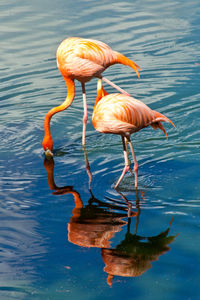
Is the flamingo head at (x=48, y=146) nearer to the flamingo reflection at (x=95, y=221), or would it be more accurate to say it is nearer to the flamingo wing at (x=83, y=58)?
the flamingo wing at (x=83, y=58)

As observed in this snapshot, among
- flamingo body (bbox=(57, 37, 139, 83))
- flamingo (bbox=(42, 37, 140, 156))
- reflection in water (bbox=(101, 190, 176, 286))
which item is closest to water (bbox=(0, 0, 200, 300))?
reflection in water (bbox=(101, 190, 176, 286))

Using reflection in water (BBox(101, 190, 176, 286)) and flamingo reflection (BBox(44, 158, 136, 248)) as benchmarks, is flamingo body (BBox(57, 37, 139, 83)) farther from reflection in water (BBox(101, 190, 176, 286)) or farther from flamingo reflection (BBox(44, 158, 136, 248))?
reflection in water (BBox(101, 190, 176, 286))

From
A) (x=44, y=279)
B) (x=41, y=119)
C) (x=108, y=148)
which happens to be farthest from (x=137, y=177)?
(x=41, y=119)

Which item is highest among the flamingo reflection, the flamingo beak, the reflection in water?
the reflection in water

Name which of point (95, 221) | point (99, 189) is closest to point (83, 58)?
point (99, 189)

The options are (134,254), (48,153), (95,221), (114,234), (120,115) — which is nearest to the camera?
(134,254)

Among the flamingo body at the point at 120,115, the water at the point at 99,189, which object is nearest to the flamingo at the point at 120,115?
the flamingo body at the point at 120,115

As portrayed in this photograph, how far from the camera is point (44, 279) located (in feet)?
10.7

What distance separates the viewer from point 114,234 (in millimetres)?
3732

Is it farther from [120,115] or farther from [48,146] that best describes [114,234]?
[48,146]

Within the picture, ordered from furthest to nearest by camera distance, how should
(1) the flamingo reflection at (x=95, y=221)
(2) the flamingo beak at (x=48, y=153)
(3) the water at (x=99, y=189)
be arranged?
1. (2) the flamingo beak at (x=48, y=153)
2. (1) the flamingo reflection at (x=95, y=221)
3. (3) the water at (x=99, y=189)

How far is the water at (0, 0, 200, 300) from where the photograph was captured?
10.7 ft

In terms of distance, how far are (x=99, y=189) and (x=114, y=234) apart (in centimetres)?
79

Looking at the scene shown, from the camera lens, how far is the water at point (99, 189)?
10.7 ft
